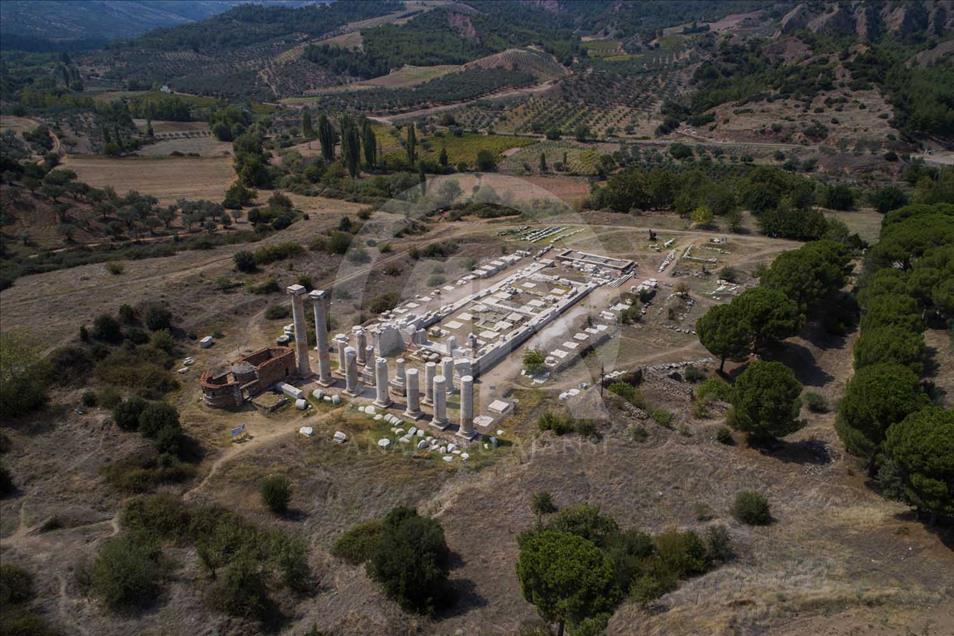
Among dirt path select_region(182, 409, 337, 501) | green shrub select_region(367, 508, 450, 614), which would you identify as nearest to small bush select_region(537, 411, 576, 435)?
green shrub select_region(367, 508, 450, 614)

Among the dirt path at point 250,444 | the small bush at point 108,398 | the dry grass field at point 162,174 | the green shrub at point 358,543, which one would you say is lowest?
the dirt path at point 250,444

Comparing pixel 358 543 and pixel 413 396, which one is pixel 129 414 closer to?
pixel 413 396

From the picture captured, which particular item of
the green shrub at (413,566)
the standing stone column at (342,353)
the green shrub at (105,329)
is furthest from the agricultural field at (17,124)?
the green shrub at (413,566)

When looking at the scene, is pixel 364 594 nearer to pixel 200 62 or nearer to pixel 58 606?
pixel 58 606

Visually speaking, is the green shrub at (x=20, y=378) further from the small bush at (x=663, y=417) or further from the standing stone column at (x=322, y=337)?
the small bush at (x=663, y=417)

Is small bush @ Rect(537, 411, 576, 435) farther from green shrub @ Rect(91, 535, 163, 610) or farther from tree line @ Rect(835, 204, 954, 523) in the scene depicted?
green shrub @ Rect(91, 535, 163, 610)

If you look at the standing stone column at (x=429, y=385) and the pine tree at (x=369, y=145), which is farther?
the pine tree at (x=369, y=145)

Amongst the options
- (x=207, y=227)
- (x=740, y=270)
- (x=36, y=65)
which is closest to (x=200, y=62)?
(x=36, y=65)
